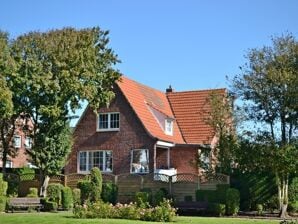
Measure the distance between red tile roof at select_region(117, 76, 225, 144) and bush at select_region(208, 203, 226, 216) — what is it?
11.0 m

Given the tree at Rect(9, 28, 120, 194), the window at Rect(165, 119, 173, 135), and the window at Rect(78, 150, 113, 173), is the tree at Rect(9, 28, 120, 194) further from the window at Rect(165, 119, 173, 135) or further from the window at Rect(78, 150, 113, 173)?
the window at Rect(165, 119, 173, 135)

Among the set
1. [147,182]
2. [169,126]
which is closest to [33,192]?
[147,182]

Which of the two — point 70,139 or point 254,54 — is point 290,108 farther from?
point 70,139

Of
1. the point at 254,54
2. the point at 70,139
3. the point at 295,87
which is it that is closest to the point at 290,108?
the point at 295,87

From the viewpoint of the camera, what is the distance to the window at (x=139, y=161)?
4022cm

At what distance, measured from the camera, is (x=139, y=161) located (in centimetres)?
4062

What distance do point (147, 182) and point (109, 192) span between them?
2.74 meters

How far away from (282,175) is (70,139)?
15.7 meters

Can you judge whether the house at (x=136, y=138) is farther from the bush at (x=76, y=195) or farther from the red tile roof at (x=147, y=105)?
the bush at (x=76, y=195)

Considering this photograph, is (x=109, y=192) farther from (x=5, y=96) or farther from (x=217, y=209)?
(x=5, y=96)

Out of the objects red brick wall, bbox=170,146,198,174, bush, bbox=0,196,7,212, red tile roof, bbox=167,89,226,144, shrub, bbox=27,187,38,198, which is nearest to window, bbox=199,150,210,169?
red tile roof, bbox=167,89,226,144

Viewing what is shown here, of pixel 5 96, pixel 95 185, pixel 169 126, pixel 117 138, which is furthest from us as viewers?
pixel 169 126

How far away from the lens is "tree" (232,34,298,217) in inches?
1136

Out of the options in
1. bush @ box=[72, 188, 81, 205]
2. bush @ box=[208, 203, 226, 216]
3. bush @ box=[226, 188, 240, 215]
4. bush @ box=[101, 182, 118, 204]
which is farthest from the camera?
bush @ box=[101, 182, 118, 204]
